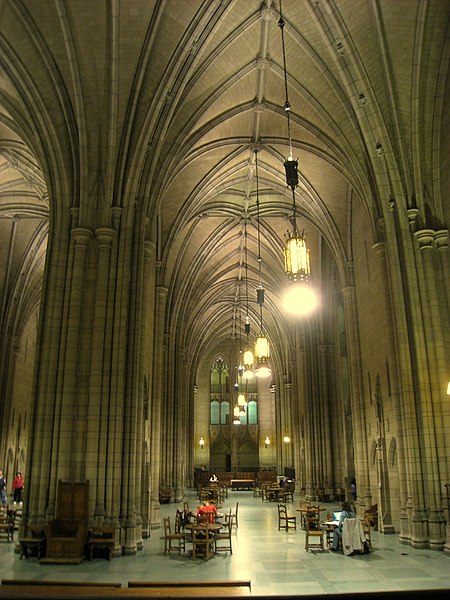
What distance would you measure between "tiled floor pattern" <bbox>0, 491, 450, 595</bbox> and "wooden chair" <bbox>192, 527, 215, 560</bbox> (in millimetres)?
208

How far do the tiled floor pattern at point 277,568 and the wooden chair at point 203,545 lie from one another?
208mm

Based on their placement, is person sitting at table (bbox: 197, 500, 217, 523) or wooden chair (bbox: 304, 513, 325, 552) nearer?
wooden chair (bbox: 304, 513, 325, 552)

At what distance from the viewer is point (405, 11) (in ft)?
45.9

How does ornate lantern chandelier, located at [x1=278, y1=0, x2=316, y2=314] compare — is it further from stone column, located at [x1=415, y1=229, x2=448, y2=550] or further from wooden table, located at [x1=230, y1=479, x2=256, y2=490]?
wooden table, located at [x1=230, y1=479, x2=256, y2=490]

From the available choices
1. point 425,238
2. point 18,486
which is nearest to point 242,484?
point 18,486

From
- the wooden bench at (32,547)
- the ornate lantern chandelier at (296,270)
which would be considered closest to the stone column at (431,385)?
the ornate lantern chandelier at (296,270)

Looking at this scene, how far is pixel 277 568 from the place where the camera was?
33.9ft

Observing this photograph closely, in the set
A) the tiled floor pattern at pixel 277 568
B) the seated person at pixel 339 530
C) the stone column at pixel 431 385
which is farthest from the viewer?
the stone column at pixel 431 385

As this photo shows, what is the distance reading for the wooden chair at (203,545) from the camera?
1142 centimetres

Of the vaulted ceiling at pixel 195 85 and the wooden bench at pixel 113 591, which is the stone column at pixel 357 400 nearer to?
the vaulted ceiling at pixel 195 85

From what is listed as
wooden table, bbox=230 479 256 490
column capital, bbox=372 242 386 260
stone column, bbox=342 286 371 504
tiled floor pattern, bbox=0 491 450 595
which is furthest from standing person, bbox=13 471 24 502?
wooden table, bbox=230 479 256 490

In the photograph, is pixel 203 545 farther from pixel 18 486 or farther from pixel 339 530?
pixel 18 486

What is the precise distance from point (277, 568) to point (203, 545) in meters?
2.45

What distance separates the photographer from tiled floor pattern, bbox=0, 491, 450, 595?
29.5 ft
